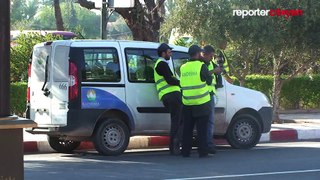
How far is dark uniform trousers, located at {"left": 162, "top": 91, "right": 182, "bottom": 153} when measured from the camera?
35.8ft

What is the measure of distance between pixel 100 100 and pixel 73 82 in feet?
1.69

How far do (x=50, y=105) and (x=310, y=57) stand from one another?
786 centimetres

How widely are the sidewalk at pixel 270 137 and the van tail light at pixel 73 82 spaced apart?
1948 millimetres

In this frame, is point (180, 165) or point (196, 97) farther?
point (196, 97)

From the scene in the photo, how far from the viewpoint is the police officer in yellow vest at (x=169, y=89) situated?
10828 millimetres

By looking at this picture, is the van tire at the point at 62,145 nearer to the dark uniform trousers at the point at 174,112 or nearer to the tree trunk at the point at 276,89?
the dark uniform trousers at the point at 174,112

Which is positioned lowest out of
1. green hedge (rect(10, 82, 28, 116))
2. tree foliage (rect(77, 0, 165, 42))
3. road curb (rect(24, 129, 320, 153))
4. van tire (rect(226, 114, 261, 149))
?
→ road curb (rect(24, 129, 320, 153))

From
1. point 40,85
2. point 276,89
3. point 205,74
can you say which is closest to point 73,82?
point 40,85

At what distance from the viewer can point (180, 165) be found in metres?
9.90

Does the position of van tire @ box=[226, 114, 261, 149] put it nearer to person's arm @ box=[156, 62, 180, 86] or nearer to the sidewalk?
the sidewalk

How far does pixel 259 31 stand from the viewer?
14.8 metres

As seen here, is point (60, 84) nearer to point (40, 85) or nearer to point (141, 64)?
point (40, 85)

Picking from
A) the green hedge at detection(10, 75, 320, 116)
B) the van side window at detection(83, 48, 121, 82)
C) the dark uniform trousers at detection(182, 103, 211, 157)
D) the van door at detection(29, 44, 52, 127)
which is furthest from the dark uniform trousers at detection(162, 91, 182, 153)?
the green hedge at detection(10, 75, 320, 116)

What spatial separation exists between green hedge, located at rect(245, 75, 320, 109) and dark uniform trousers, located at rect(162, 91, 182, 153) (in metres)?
9.05
